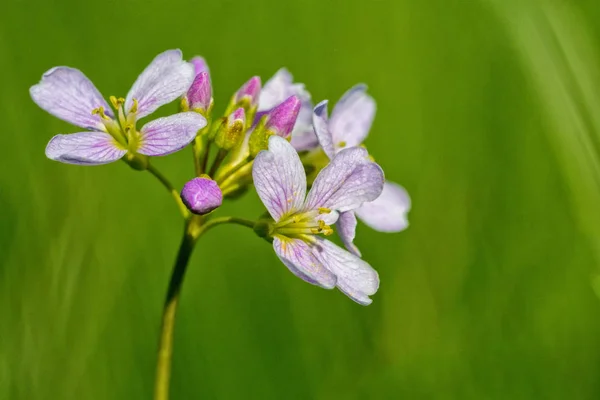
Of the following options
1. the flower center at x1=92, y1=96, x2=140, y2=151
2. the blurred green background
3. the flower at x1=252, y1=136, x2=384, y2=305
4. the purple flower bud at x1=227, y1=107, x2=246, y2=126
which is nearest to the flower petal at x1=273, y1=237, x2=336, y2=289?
the flower at x1=252, y1=136, x2=384, y2=305

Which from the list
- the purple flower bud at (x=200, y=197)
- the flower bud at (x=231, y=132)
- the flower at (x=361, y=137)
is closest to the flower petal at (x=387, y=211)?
the flower at (x=361, y=137)

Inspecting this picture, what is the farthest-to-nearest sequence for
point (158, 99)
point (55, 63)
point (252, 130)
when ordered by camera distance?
point (55, 63) < point (252, 130) < point (158, 99)

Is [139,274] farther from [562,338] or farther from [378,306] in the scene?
[562,338]

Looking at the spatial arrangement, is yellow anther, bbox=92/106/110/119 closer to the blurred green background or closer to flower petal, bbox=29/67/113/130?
flower petal, bbox=29/67/113/130

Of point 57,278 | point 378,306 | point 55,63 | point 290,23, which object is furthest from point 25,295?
point 290,23

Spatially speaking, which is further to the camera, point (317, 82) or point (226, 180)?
point (317, 82)

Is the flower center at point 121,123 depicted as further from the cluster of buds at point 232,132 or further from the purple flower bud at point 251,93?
the purple flower bud at point 251,93

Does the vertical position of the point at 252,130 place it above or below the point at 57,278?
above
